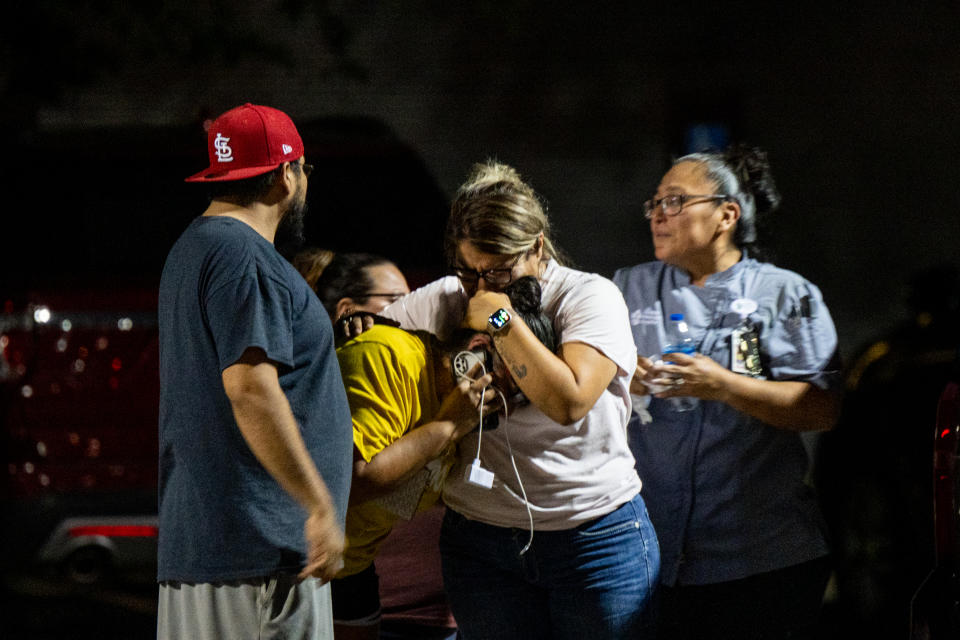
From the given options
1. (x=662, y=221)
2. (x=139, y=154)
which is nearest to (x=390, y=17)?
(x=139, y=154)

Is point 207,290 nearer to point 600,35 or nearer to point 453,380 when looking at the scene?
point 453,380

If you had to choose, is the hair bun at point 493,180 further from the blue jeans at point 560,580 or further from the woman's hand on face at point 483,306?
the blue jeans at point 560,580

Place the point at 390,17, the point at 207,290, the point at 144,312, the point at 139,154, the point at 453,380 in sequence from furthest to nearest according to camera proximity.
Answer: the point at 390,17 → the point at 139,154 → the point at 144,312 → the point at 453,380 → the point at 207,290

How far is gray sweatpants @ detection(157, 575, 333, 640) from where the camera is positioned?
2025mm

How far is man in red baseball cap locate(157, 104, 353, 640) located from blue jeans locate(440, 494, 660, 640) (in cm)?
41

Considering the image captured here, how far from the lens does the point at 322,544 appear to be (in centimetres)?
204

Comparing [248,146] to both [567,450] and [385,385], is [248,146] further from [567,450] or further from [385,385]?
[567,450]

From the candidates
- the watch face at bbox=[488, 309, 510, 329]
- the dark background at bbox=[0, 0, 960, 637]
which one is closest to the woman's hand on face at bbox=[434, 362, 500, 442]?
the watch face at bbox=[488, 309, 510, 329]

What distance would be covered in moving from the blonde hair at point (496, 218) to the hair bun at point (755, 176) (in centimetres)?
67

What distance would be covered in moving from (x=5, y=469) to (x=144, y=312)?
0.70 meters

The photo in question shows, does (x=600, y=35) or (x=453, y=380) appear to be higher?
(x=600, y=35)

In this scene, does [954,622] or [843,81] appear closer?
[954,622]

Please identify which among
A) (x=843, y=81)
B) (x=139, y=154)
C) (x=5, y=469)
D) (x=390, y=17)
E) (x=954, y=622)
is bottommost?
(x=954, y=622)

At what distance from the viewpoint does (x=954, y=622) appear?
247cm
